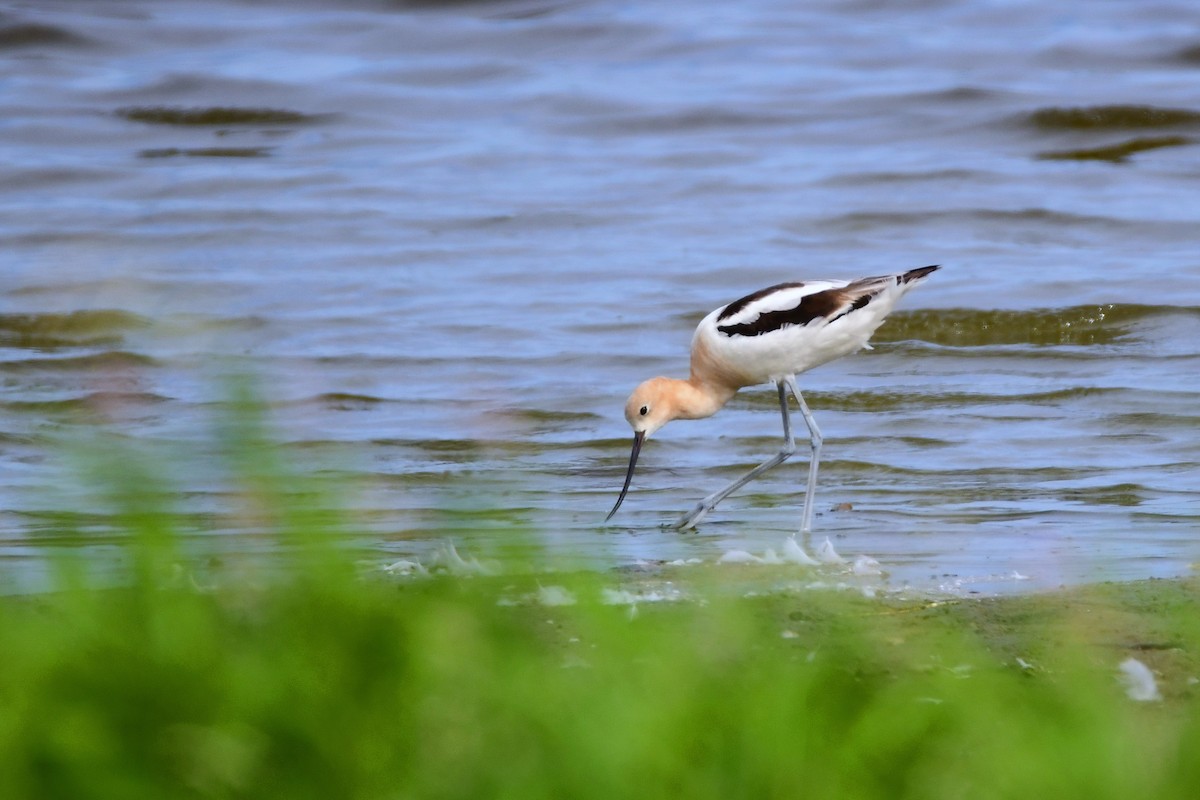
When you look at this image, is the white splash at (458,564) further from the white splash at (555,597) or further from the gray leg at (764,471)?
the gray leg at (764,471)

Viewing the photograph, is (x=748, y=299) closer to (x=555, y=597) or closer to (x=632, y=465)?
(x=632, y=465)

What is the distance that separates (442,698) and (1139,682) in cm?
157

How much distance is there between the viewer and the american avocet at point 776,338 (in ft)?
21.3

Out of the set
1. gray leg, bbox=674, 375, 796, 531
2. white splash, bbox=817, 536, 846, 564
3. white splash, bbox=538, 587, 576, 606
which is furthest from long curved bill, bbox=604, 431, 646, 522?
white splash, bbox=538, 587, 576, 606

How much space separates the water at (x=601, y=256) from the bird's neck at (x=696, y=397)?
15.9 inches

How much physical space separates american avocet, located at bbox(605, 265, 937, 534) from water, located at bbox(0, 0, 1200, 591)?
355 mm

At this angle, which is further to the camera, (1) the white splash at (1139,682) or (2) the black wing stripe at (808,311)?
(2) the black wing stripe at (808,311)

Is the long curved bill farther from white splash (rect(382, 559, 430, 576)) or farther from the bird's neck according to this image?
white splash (rect(382, 559, 430, 576))

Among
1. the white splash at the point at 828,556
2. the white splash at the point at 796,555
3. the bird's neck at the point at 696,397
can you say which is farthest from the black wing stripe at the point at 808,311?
the white splash at the point at 796,555

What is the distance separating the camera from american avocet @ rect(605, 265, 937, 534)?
6.50 metres

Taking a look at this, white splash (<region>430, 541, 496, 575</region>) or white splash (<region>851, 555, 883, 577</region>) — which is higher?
white splash (<region>430, 541, 496, 575</region>)

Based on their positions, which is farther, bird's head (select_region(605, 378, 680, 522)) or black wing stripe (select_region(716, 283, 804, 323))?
bird's head (select_region(605, 378, 680, 522))

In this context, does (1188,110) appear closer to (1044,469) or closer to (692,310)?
(692,310)

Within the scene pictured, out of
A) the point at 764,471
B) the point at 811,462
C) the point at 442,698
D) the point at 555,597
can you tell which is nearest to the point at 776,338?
the point at 811,462
